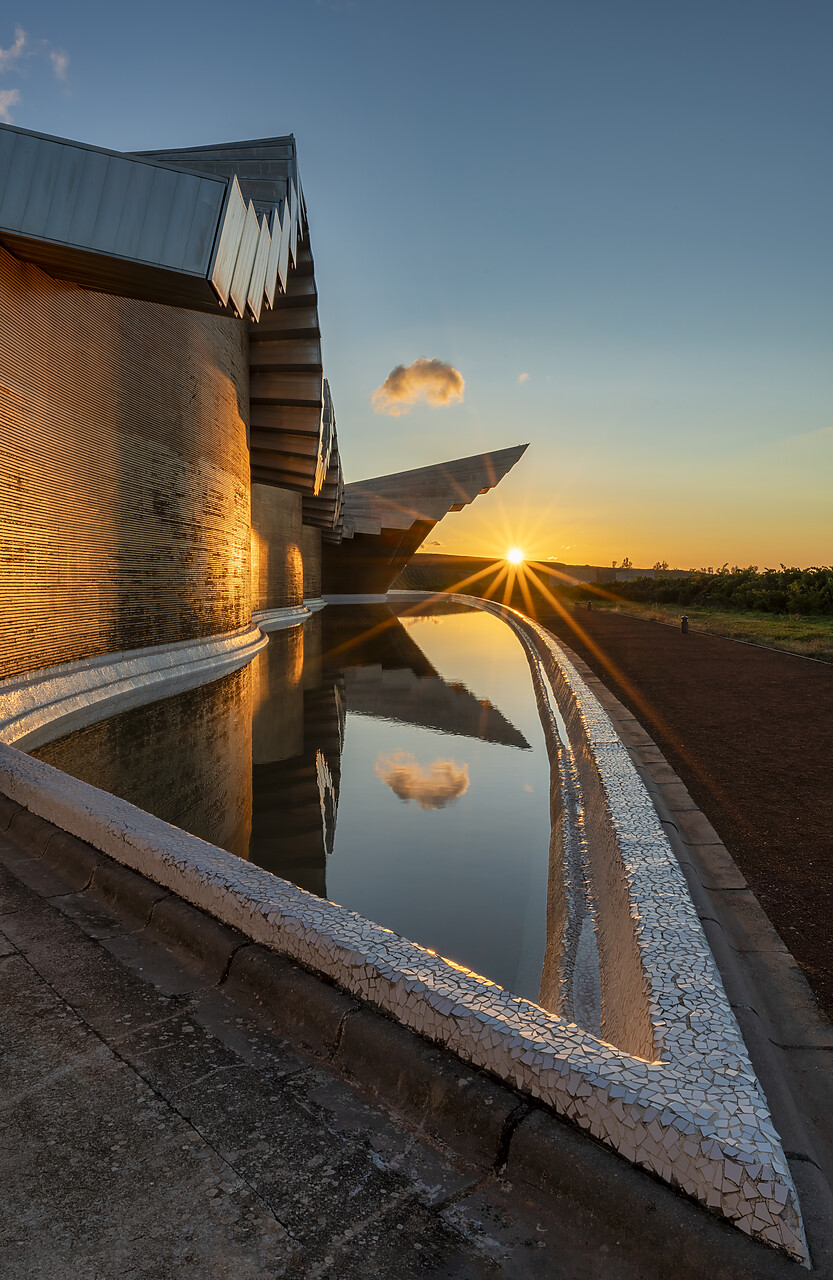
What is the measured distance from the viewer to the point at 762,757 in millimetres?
6535

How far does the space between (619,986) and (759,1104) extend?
126 cm

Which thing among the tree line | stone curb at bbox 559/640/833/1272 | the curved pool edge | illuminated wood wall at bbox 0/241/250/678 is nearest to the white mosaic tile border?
stone curb at bbox 559/640/833/1272

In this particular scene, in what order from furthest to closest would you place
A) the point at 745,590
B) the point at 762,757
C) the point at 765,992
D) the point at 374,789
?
the point at 745,590, the point at 374,789, the point at 762,757, the point at 765,992

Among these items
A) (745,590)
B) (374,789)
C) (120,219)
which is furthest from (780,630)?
(120,219)

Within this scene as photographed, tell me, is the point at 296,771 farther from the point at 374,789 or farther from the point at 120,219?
the point at 120,219

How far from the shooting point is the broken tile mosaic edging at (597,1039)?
151cm

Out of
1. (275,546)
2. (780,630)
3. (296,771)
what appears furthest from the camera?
(275,546)

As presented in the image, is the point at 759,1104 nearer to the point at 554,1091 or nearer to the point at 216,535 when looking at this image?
the point at 554,1091

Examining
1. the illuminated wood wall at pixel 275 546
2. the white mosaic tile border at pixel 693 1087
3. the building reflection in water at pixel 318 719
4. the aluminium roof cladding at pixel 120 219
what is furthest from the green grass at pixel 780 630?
the illuminated wood wall at pixel 275 546

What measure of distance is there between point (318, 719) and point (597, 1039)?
8.33 metres

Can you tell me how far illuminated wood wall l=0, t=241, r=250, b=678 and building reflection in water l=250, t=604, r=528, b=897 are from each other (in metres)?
2.29

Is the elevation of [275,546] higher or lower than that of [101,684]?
higher

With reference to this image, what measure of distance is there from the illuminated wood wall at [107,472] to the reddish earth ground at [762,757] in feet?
22.2

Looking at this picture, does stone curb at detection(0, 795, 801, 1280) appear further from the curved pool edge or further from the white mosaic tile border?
the curved pool edge
